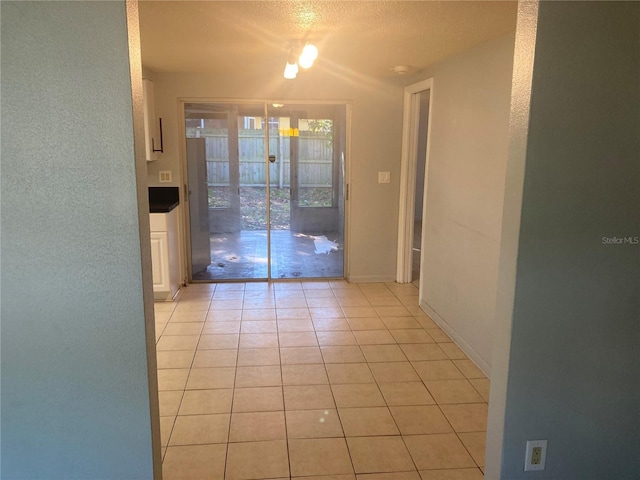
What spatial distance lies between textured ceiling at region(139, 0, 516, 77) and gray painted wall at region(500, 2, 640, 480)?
1.04 metres

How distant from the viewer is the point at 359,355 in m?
3.48

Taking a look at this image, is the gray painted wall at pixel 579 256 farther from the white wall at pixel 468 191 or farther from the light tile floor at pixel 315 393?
the white wall at pixel 468 191

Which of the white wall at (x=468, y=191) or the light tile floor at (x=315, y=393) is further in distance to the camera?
the white wall at (x=468, y=191)

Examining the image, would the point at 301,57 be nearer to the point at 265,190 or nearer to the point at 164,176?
the point at 265,190

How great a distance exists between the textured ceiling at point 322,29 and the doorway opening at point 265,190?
0.86m

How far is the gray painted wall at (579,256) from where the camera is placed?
1572 mm

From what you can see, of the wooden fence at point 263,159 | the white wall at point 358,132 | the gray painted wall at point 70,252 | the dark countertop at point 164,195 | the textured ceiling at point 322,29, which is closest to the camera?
the gray painted wall at point 70,252

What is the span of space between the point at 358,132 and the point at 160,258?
7.65ft

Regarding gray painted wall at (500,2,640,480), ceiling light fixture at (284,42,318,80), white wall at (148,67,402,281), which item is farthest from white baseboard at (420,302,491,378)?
ceiling light fixture at (284,42,318,80)

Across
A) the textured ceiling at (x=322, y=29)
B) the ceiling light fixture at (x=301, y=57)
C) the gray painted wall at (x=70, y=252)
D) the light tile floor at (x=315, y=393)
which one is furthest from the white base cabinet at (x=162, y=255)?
the gray painted wall at (x=70, y=252)

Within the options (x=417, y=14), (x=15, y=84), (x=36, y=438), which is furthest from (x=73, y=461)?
(x=417, y=14)

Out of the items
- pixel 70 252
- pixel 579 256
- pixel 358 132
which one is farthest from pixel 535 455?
pixel 358 132

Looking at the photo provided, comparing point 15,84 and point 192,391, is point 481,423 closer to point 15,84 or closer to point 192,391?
point 192,391

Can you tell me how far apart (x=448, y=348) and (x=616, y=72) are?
2.44 m
